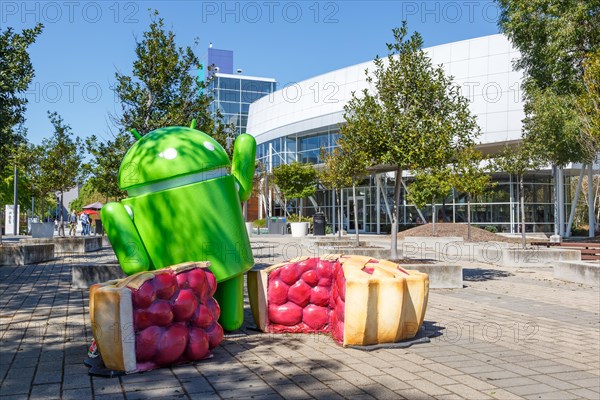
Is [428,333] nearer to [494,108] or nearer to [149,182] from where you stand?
[149,182]

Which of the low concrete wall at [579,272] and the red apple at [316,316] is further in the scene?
the low concrete wall at [579,272]

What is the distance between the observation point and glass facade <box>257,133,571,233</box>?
3325cm

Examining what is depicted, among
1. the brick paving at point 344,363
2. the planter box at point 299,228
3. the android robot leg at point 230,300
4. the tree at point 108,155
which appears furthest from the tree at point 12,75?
the planter box at point 299,228

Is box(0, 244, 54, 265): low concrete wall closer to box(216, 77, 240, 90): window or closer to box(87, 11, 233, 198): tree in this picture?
box(87, 11, 233, 198): tree

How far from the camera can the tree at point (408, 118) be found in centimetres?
1112

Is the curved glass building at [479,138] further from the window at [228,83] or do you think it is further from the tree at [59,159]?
the window at [228,83]

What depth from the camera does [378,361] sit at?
5234 mm

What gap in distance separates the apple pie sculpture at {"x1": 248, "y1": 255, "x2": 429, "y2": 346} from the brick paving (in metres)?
0.19

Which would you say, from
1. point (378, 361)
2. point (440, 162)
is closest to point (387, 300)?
point (378, 361)

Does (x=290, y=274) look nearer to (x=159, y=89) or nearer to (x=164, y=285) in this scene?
(x=164, y=285)

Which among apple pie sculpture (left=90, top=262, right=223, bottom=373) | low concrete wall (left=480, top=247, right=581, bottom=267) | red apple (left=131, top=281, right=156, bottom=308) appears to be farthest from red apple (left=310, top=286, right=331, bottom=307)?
low concrete wall (left=480, top=247, right=581, bottom=267)

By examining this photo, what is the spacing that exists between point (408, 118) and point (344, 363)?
7.20 metres

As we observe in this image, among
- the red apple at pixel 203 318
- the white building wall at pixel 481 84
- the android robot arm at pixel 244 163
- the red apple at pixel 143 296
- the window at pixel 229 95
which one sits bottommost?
the red apple at pixel 203 318

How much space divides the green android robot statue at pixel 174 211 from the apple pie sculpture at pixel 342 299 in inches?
23.1
